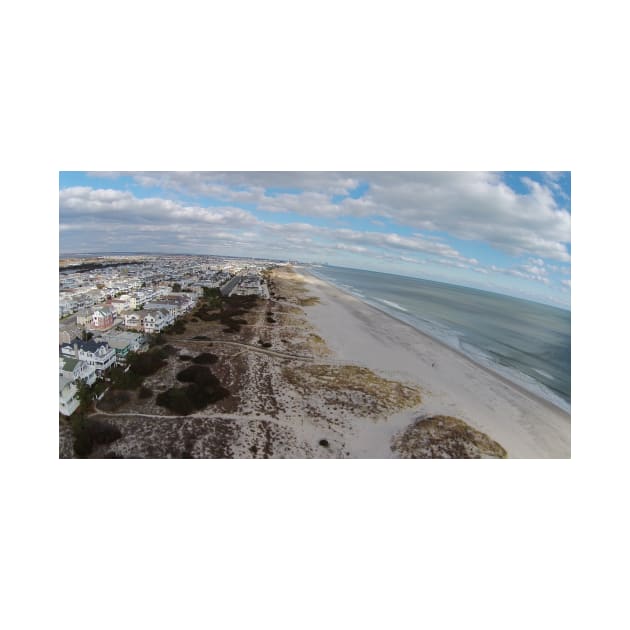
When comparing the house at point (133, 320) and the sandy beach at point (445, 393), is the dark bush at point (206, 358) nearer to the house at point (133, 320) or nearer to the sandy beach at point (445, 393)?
the house at point (133, 320)

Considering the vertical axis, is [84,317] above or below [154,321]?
above

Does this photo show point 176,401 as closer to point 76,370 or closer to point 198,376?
point 198,376

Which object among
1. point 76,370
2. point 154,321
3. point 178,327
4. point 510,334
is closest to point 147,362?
point 76,370

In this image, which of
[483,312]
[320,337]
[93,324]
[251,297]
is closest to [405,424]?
[320,337]

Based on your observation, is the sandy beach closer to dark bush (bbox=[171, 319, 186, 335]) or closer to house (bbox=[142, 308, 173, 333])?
dark bush (bbox=[171, 319, 186, 335])

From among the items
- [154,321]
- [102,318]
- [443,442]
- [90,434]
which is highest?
[102,318]

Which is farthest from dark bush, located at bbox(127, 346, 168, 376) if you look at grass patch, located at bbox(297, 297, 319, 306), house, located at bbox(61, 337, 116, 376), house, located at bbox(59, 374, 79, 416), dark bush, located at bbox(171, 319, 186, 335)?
grass patch, located at bbox(297, 297, 319, 306)
